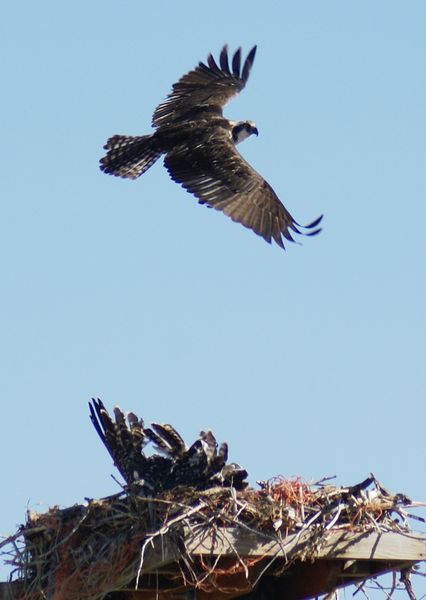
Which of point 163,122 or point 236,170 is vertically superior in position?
point 163,122

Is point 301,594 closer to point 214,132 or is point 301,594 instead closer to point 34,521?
point 34,521

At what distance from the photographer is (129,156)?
1439 centimetres

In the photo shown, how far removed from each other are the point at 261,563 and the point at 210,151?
5.95m

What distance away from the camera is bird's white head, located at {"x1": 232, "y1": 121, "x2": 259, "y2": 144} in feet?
47.1

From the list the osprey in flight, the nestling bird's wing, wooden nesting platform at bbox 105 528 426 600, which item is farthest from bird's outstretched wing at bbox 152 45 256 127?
wooden nesting platform at bbox 105 528 426 600

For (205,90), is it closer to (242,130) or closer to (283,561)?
(242,130)

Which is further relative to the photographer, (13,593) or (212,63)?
(212,63)

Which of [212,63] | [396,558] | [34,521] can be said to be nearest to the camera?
[396,558]

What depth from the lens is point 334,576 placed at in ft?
27.2

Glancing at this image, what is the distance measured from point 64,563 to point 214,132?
6040 mm

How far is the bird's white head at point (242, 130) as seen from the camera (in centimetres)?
1436

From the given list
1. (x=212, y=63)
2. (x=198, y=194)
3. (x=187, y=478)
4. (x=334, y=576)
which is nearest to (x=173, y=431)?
(x=187, y=478)

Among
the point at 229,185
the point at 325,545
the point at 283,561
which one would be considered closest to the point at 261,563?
the point at 283,561

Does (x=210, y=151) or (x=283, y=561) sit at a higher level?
(x=210, y=151)
